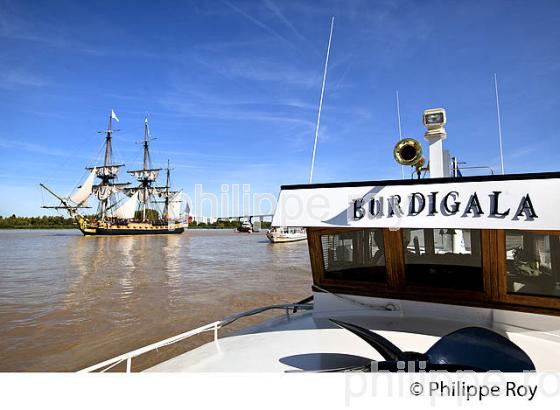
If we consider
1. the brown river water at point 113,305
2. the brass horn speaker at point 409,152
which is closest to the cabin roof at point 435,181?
the brass horn speaker at point 409,152

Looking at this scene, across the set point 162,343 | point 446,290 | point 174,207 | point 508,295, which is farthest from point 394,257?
point 174,207

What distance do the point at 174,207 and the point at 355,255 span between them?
124041mm

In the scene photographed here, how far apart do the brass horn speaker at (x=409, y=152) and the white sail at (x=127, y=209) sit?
110840mm

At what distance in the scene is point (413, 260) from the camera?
509 centimetres

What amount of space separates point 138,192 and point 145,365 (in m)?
116

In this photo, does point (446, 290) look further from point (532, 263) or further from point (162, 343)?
point (162, 343)

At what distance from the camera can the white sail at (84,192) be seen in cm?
10316

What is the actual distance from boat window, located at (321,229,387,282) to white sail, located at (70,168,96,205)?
379 feet

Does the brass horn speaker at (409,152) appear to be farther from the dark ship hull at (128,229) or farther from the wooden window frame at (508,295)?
the dark ship hull at (128,229)

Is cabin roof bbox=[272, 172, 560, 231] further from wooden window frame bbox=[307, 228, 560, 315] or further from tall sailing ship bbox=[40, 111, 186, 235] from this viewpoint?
tall sailing ship bbox=[40, 111, 186, 235]

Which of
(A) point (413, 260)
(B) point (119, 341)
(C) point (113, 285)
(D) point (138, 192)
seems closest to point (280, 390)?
(A) point (413, 260)

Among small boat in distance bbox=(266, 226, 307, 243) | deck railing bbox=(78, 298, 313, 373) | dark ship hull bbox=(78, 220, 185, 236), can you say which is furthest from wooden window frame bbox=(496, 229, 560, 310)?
dark ship hull bbox=(78, 220, 185, 236)

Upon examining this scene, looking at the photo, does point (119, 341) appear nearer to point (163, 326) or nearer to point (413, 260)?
point (163, 326)

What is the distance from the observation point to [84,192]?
10500cm
